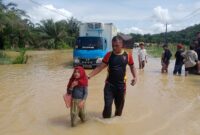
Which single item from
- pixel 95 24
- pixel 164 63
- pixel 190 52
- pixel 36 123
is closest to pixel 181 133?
pixel 36 123

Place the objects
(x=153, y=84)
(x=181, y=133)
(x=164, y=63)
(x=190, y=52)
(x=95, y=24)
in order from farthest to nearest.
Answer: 1. (x=95, y=24)
2. (x=164, y=63)
3. (x=190, y=52)
4. (x=153, y=84)
5. (x=181, y=133)

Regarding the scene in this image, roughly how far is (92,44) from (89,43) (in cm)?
21

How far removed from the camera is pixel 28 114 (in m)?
8.18

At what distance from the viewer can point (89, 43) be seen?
784 inches

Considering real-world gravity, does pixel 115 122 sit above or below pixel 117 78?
below

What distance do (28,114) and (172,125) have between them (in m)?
3.35

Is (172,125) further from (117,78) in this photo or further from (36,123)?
(36,123)

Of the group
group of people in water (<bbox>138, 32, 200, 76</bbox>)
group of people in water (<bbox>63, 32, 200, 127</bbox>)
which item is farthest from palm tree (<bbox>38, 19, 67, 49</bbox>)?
group of people in water (<bbox>63, 32, 200, 127</bbox>)

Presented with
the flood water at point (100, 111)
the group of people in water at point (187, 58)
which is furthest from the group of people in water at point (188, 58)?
the flood water at point (100, 111)

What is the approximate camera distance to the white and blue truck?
62.9 feet

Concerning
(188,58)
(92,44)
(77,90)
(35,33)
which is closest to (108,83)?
(77,90)

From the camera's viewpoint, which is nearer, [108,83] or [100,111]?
[108,83]

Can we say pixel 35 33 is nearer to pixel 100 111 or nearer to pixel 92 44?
pixel 92 44

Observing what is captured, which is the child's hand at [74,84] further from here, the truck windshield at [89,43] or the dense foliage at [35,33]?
the dense foliage at [35,33]
